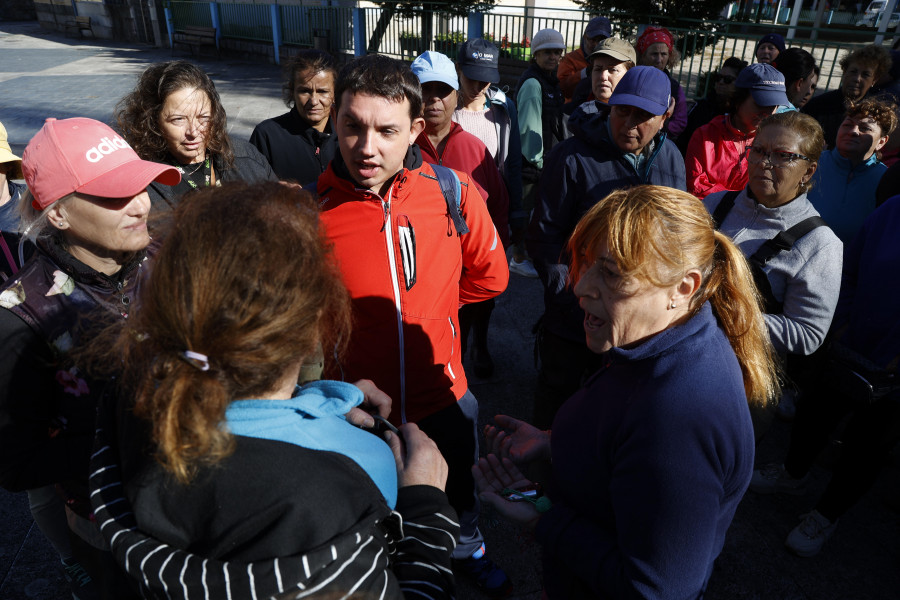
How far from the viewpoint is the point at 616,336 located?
4.95 ft

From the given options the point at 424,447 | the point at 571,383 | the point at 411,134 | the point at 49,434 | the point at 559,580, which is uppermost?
the point at 411,134

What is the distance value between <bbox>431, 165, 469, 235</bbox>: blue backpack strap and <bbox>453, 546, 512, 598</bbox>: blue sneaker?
1454 mm

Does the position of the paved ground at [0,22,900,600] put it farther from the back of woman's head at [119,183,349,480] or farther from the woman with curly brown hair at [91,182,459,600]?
the back of woman's head at [119,183,349,480]

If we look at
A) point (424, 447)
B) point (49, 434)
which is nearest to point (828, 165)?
point (424, 447)

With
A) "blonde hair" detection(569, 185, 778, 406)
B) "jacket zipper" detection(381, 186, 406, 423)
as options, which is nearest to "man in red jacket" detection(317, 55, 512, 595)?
"jacket zipper" detection(381, 186, 406, 423)

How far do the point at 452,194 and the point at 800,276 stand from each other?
4.81ft

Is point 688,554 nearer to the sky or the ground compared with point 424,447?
nearer to the ground

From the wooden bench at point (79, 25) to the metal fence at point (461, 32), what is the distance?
576 centimetres

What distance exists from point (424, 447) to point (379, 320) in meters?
0.82

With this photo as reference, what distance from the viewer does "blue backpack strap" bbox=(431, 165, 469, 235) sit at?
7.44 feet

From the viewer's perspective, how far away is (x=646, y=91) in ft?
8.89

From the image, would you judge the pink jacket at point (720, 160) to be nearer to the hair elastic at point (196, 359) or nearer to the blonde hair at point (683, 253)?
the blonde hair at point (683, 253)

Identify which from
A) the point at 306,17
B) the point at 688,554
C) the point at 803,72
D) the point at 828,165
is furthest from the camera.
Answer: the point at 306,17

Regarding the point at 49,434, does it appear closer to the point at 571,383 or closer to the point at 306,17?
the point at 571,383
